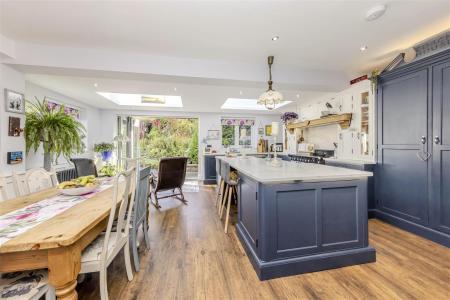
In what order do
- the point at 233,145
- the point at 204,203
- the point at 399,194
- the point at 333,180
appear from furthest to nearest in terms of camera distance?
the point at 233,145 < the point at 204,203 < the point at 399,194 < the point at 333,180

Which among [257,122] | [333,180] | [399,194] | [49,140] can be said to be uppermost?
[257,122]

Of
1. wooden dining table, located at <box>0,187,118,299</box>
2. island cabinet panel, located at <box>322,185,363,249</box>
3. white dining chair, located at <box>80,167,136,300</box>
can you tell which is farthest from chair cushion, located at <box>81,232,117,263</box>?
island cabinet panel, located at <box>322,185,363,249</box>

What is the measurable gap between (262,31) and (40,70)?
273 cm

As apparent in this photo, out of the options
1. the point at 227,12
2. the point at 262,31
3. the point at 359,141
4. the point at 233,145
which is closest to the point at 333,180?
the point at 262,31

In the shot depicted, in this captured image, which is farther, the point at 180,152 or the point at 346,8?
the point at 180,152

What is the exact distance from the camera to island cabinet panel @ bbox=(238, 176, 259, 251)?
6.34 feet

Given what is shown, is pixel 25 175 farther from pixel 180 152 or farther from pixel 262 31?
pixel 180 152

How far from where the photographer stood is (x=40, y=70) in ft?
8.25

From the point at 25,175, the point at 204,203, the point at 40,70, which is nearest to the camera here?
the point at 25,175

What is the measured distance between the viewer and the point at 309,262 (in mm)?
1826

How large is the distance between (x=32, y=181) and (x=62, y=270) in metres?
1.61

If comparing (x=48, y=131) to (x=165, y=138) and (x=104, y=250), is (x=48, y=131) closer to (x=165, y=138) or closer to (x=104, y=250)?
(x=104, y=250)

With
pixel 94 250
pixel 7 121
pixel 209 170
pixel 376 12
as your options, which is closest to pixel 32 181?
pixel 7 121

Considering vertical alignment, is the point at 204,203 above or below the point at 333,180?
below
